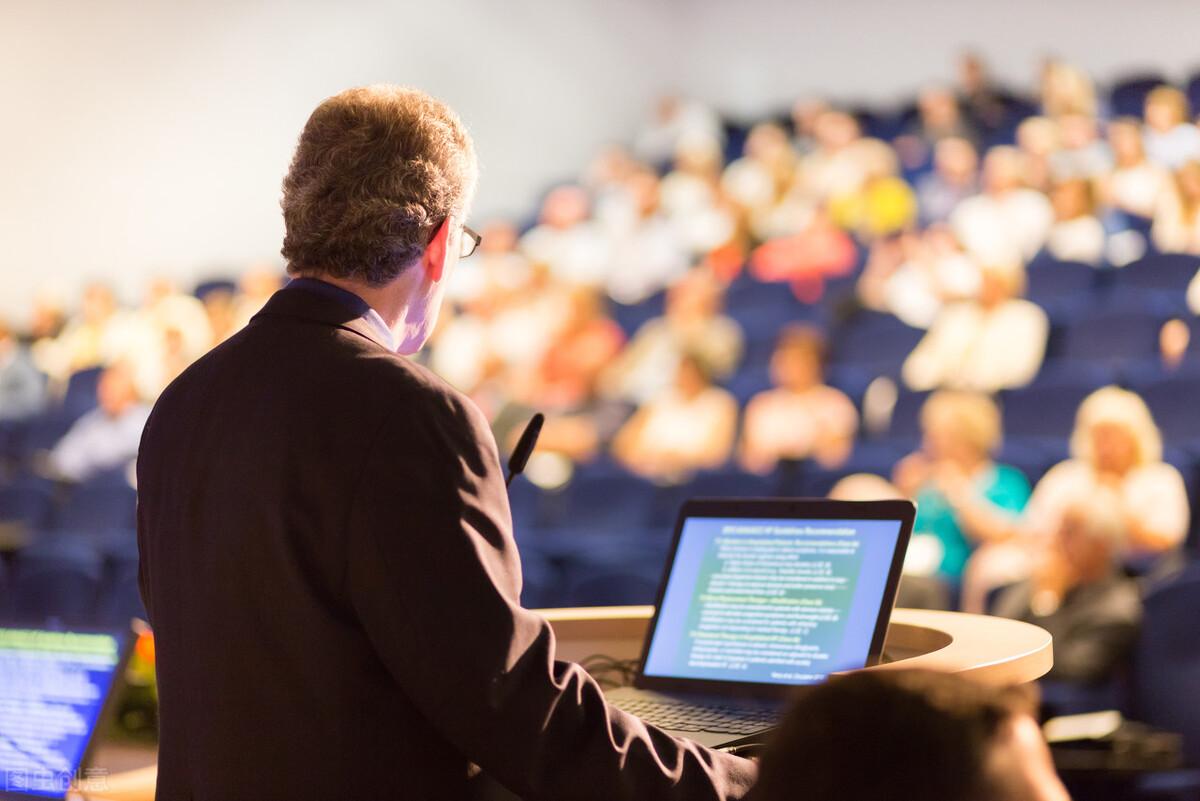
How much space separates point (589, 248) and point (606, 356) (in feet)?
5.81

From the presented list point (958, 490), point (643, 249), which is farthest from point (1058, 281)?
point (643, 249)

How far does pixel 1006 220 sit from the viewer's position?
6.19 metres

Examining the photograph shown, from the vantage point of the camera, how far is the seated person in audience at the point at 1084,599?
A: 294 cm

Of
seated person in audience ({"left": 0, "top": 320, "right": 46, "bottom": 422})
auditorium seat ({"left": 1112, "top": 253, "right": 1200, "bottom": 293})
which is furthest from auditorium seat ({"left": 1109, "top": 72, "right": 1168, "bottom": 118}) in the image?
seated person in audience ({"left": 0, "top": 320, "right": 46, "bottom": 422})

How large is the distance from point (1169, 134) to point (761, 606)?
5.75 meters

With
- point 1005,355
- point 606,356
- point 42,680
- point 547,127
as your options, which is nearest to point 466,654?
point 42,680

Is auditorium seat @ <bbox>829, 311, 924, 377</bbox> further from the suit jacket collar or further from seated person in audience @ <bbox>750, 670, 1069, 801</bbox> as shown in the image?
seated person in audience @ <bbox>750, 670, 1069, 801</bbox>

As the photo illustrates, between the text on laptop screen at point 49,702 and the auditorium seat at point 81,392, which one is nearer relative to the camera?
the text on laptop screen at point 49,702

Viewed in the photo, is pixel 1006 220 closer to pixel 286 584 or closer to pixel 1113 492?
pixel 1113 492

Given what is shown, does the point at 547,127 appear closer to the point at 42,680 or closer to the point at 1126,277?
the point at 1126,277

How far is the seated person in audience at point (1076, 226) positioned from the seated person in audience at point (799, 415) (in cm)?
139

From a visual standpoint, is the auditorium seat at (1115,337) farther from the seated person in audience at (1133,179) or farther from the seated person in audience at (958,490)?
the seated person in audience at (1133,179)

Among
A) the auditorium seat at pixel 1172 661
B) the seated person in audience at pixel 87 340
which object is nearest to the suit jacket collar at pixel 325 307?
the auditorium seat at pixel 1172 661

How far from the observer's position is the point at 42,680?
1.74m
